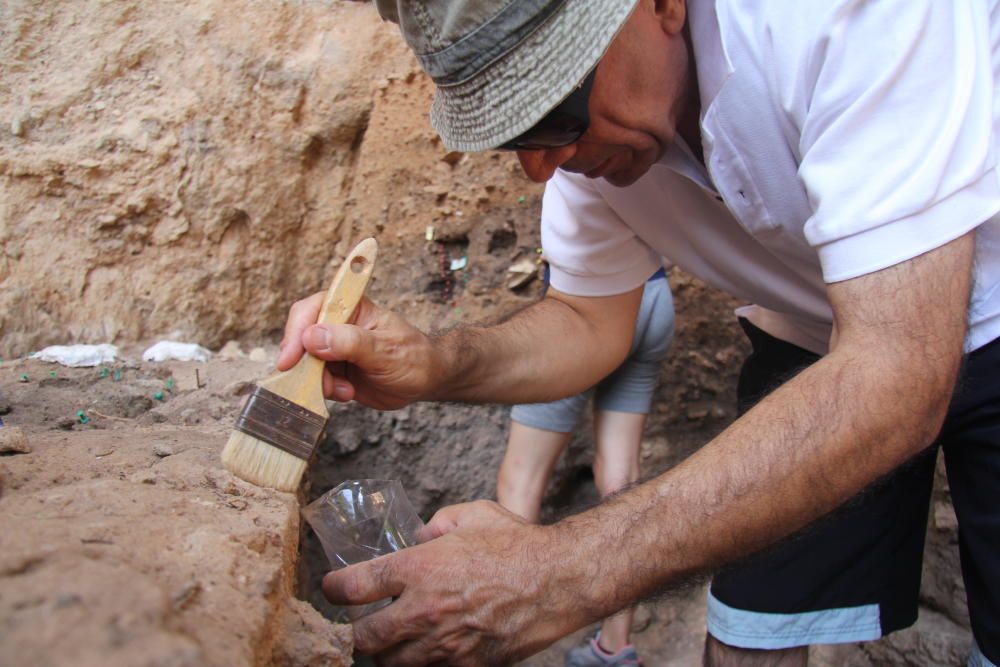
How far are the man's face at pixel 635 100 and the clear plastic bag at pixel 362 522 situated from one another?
606 millimetres

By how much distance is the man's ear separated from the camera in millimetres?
1091

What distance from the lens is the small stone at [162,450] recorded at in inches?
47.2

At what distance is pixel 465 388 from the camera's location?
5.01ft

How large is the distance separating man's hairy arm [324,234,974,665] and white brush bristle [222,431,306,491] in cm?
21

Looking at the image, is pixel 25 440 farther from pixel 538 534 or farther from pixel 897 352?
pixel 897 352

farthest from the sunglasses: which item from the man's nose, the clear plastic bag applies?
the clear plastic bag

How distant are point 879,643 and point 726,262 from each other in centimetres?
143

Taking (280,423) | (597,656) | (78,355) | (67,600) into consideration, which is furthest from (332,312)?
(597,656)

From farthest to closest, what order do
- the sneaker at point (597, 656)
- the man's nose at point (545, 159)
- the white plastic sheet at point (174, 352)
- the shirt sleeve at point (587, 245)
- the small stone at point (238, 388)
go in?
the sneaker at point (597, 656), the white plastic sheet at point (174, 352), the small stone at point (238, 388), the shirt sleeve at point (587, 245), the man's nose at point (545, 159)

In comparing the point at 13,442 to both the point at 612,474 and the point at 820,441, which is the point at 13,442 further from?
the point at 612,474

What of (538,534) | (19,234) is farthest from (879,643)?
(19,234)

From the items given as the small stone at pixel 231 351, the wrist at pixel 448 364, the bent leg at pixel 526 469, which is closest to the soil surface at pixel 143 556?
the wrist at pixel 448 364

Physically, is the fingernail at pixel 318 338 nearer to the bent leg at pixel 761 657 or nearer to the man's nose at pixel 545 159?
the man's nose at pixel 545 159

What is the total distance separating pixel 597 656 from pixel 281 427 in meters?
1.54
